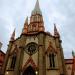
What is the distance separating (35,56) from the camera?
32.7 metres

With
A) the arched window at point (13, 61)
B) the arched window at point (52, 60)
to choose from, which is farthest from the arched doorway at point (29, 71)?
the arched window at point (52, 60)

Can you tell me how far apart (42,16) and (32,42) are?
17183 mm

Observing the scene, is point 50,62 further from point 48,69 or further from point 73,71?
point 73,71

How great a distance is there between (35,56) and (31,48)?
108 inches

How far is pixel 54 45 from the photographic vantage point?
34000 millimetres

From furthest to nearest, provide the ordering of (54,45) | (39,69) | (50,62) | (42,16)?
1. (42,16)
2. (54,45)
3. (50,62)
4. (39,69)

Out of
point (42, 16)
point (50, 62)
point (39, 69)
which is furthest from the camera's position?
point (42, 16)

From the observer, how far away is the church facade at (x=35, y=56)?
30.2 m

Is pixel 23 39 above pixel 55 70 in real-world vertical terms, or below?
above

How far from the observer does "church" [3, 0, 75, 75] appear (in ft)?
99.1

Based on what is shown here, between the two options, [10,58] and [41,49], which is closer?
[41,49]

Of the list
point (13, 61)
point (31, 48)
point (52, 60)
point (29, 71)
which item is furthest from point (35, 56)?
point (13, 61)

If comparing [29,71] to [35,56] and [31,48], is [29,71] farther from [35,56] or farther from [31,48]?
[31,48]

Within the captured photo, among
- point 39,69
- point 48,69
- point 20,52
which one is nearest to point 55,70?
point 48,69
